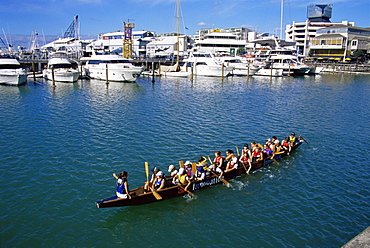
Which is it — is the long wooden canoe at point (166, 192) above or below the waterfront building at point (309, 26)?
below

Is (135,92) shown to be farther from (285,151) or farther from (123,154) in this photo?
(285,151)

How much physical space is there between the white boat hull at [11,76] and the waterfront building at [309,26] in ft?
347

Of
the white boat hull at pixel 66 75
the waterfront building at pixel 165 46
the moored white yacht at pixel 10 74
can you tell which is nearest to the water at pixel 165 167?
the moored white yacht at pixel 10 74

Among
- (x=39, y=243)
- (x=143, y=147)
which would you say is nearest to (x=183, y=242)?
(x=39, y=243)

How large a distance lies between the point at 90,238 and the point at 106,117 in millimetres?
18782

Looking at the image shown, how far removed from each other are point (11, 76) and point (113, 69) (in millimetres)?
16239

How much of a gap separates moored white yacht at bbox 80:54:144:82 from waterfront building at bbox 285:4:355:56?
89763mm

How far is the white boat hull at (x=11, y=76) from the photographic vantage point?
47.6 metres

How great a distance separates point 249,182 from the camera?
55.9 feet

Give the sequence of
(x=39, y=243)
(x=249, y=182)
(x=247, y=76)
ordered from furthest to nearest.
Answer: (x=247, y=76), (x=249, y=182), (x=39, y=243)

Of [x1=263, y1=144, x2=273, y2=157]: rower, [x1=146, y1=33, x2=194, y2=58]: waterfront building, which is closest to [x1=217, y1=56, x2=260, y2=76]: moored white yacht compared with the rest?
[x1=146, y1=33, x2=194, y2=58]: waterfront building

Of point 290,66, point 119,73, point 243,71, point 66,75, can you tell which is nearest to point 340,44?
point 290,66

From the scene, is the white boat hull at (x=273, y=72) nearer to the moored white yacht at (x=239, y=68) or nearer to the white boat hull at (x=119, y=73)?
the moored white yacht at (x=239, y=68)

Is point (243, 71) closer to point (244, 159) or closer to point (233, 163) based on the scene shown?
point (244, 159)
